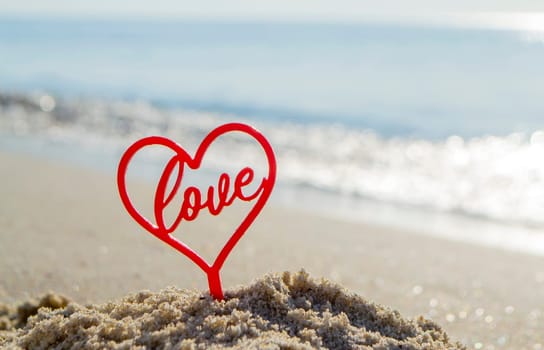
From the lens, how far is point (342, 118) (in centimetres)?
1592

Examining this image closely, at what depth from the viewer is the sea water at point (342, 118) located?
25.5ft

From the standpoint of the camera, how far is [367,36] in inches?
1969

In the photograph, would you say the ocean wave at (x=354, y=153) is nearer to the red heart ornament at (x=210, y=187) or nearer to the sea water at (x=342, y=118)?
the sea water at (x=342, y=118)

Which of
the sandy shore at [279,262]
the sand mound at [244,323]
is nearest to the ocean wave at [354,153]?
the sandy shore at [279,262]

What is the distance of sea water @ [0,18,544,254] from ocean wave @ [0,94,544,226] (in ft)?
0.12

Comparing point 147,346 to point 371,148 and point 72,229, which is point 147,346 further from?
point 371,148

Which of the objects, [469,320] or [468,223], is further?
[468,223]

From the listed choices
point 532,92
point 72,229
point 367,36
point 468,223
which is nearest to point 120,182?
point 72,229

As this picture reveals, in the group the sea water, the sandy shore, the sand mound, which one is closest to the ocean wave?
the sea water

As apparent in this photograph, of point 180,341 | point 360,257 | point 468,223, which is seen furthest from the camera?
point 468,223

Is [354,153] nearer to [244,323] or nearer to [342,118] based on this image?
[342,118]

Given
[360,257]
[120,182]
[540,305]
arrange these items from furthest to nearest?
[360,257]
[540,305]
[120,182]

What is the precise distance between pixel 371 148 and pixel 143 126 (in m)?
4.49

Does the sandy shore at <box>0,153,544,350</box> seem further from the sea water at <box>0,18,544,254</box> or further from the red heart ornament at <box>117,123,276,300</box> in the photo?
the red heart ornament at <box>117,123,276,300</box>
